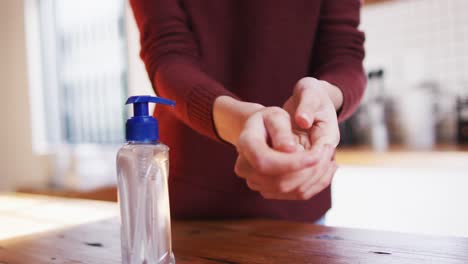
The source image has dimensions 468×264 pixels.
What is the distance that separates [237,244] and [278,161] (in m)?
0.23

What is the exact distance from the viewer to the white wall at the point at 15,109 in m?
3.31

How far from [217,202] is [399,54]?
1.57m

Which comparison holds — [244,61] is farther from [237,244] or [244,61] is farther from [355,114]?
[355,114]

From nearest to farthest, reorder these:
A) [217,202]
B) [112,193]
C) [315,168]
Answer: [315,168]
[217,202]
[112,193]

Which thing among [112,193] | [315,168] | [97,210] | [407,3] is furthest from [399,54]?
[315,168]

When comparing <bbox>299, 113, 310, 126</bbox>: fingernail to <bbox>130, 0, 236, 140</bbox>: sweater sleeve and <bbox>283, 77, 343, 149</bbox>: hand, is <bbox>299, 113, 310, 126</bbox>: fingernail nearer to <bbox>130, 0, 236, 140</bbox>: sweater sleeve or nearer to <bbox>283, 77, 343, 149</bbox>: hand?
<bbox>283, 77, 343, 149</bbox>: hand

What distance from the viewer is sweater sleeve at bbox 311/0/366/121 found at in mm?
761

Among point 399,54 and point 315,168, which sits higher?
point 399,54

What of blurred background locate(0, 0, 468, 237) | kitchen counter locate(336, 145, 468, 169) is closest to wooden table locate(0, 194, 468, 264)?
blurred background locate(0, 0, 468, 237)

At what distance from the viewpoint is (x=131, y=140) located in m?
0.45

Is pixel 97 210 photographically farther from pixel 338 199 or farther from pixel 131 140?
pixel 338 199

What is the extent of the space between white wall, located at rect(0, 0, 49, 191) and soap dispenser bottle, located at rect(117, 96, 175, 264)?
304 cm

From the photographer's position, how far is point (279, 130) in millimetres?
444

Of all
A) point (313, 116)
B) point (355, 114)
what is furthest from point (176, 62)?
point (355, 114)
